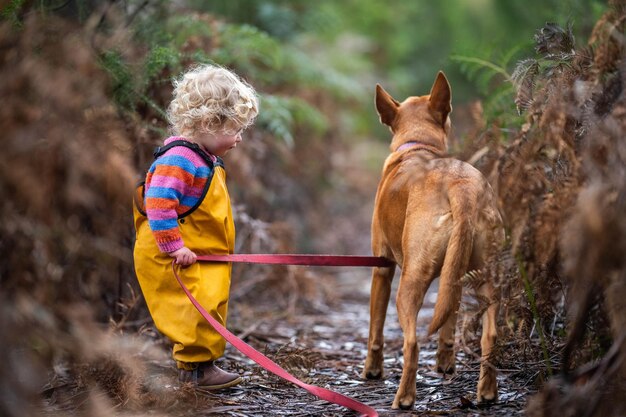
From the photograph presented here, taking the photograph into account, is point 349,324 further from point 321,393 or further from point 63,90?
point 63,90

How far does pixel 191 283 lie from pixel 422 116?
73.4 inches

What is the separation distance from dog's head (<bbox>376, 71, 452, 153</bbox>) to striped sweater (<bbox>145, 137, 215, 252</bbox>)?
1393 mm

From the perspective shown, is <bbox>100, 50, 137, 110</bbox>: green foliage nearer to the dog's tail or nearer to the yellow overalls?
the yellow overalls

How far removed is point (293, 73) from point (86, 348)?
680cm

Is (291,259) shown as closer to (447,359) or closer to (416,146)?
(416,146)

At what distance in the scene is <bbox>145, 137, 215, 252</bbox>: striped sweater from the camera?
12.5 ft

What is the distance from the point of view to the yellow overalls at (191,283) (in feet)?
12.8

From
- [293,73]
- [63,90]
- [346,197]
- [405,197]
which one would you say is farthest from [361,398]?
[346,197]

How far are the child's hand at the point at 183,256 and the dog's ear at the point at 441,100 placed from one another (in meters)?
1.86

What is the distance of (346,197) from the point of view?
1472 cm

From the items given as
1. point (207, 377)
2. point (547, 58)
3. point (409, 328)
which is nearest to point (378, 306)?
point (409, 328)

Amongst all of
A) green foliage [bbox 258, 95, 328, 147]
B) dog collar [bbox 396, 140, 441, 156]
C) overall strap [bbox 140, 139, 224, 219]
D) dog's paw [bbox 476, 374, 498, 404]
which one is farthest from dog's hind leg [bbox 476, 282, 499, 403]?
green foliage [bbox 258, 95, 328, 147]

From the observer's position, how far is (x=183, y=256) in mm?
3836

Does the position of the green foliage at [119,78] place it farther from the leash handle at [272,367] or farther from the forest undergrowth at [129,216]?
the leash handle at [272,367]
